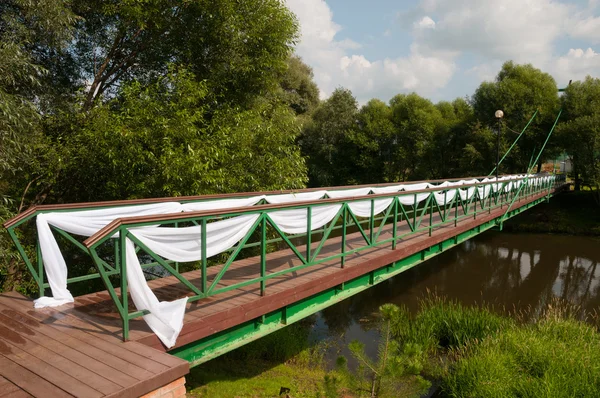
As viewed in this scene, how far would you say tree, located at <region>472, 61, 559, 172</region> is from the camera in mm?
23500

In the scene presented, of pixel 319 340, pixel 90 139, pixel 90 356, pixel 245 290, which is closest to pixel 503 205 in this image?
pixel 319 340

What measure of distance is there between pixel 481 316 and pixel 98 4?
1078cm

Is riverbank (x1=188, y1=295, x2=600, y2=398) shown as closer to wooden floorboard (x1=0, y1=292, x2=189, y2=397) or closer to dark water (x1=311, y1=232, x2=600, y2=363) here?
dark water (x1=311, y1=232, x2=600, y2=363)

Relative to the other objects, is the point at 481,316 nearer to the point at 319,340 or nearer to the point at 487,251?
the point at 319,340

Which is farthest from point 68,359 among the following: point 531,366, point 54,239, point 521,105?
point 521,105

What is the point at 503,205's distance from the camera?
46.2 ft

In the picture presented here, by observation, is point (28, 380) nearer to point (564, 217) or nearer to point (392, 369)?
point (392, 369)

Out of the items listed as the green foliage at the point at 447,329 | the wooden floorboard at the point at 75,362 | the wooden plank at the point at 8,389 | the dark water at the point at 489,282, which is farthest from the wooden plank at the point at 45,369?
the green foliage at the point at 447,329

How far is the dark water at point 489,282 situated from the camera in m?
9.91

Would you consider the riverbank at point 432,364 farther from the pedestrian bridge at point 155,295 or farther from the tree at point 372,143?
the tree at point 372,143

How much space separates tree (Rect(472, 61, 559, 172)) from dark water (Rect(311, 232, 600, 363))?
21.4 ft

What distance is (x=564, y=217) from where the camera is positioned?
21766mm

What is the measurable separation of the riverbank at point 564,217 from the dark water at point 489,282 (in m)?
0.95

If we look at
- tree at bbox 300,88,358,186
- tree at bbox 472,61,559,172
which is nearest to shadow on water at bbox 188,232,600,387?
tree at bbox 472,61,559,172
